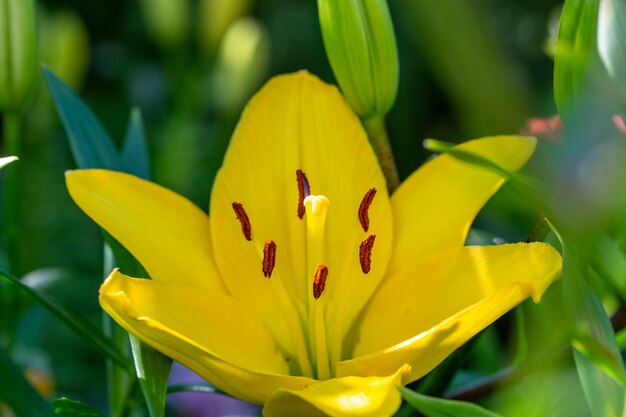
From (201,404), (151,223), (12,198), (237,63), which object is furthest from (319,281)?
(237,63)

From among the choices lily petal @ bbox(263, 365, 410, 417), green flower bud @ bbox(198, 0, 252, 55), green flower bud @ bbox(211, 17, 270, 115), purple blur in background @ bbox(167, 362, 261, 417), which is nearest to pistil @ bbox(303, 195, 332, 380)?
lily petal @ bbox(263, 365, 410, 417)

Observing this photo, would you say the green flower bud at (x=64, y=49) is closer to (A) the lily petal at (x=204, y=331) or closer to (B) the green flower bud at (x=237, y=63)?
(B) the green flower bud at (x=237, y=63)

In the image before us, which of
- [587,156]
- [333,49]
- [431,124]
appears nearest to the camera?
[587,156]

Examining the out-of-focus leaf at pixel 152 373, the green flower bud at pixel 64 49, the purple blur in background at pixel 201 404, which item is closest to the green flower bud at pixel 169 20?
the green flower bud at pixel 64 49

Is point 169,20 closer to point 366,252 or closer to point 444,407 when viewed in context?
point 366,252

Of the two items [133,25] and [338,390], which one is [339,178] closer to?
[338,390]

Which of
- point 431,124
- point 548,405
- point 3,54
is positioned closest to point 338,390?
point 548,405
